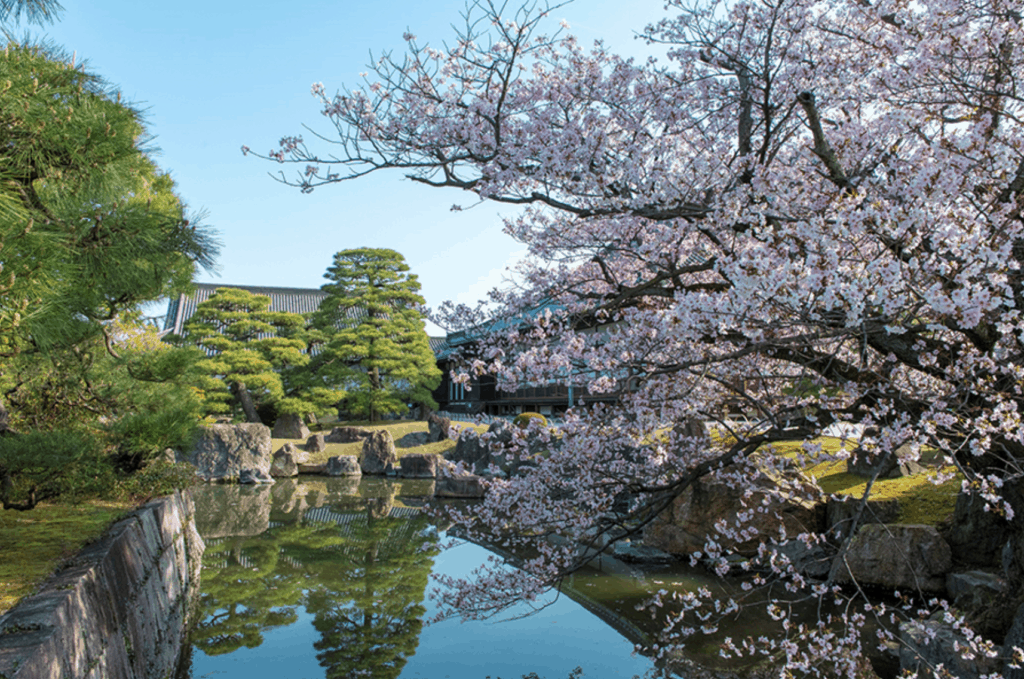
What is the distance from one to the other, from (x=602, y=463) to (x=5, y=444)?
465 centimetres

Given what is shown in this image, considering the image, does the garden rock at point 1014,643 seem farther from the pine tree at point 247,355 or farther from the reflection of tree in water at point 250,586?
the pine tree at point 247,355

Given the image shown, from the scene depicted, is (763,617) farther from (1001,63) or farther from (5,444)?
(5,444)

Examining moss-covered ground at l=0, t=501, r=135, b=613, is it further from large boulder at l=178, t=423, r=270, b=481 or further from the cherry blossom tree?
large boulder at l=178, t=423, r=270, b=481

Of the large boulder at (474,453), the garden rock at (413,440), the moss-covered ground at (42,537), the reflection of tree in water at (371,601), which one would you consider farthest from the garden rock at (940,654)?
the garden rock at (413,440)

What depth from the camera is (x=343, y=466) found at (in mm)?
17375

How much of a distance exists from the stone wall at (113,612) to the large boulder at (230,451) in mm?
10387

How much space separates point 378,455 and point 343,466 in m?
1.00

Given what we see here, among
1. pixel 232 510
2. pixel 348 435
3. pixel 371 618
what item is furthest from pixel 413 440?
pixel 371 618

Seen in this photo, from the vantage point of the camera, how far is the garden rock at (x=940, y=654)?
3.93m

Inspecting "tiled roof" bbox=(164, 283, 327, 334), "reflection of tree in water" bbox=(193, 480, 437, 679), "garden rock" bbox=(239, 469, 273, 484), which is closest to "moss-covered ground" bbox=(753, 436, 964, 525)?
"reflection of tree in water" bbox=(193, 480, 437, 679)

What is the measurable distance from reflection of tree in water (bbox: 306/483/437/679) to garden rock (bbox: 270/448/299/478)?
7.54 meters

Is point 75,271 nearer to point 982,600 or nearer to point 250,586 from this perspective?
point 250,586

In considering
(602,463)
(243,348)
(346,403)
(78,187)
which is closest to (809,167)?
(602,463)

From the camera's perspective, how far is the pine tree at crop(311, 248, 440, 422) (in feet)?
72.7
